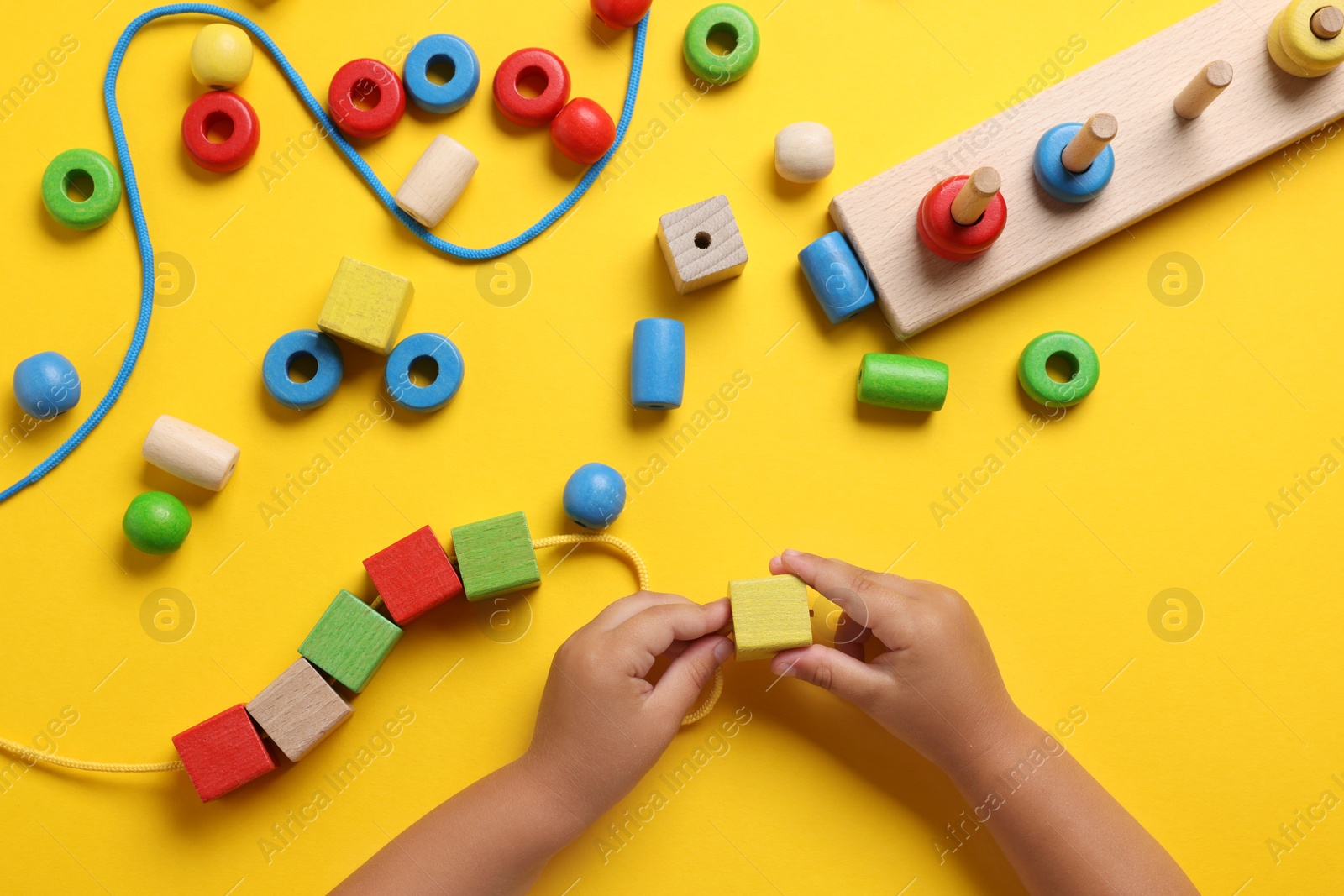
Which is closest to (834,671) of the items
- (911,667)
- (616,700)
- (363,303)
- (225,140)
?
(911,667)

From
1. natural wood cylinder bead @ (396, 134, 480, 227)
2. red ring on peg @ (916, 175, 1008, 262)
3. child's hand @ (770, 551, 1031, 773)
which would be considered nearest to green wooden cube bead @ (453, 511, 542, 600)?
child's hand @ (770, 551, 1031, 773)

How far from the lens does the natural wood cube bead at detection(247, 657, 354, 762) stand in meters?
1.63

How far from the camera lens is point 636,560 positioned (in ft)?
5.65

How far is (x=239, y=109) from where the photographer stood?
1736mm

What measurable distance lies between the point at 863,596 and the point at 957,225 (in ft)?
2.19

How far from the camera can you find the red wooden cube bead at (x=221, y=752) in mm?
1634

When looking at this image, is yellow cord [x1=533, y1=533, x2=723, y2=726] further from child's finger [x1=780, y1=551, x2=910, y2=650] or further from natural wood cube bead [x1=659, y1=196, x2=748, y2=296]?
natural wood cube bead [x1=659, y1=196, x2=748, y2=296]

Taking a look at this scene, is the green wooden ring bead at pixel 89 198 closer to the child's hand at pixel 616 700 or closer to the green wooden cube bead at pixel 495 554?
the green wooden cube bead at pixel 495 554

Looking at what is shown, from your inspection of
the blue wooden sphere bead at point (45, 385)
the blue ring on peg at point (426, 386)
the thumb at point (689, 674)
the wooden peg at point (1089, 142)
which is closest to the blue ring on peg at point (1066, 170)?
the wooden peg at point (1089, 142)

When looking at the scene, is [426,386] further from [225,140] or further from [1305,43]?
[1305,43]

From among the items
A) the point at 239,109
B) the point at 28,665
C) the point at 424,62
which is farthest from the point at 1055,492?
the point at 28,665

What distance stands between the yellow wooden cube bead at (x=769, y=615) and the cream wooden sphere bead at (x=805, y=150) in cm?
75

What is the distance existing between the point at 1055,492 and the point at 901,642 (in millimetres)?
482

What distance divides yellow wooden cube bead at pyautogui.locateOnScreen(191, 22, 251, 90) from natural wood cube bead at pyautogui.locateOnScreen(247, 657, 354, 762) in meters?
1.08
